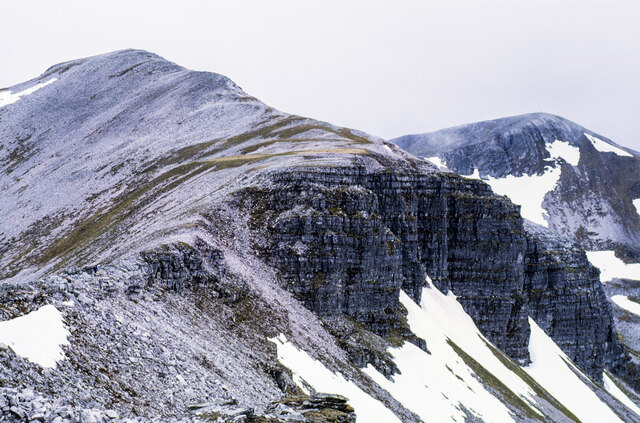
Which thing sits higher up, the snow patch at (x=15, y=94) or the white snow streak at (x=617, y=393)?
the snow patch at (x=15, y=94)

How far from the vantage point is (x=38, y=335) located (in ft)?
81.4

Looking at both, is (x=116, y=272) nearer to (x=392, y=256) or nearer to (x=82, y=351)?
(x=82, y=351)

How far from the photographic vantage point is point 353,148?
89938 mm

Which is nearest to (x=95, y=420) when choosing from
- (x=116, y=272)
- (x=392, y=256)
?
(x=116, y=272)

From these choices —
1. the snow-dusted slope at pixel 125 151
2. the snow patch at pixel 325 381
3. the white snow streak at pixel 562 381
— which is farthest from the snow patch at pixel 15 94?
the snow patch at pixel 325 381

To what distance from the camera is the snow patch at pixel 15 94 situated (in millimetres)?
188500

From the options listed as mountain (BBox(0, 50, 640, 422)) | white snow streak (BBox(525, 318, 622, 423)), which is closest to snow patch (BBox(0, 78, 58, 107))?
mountain (BBox(0, 50, 640, 422))

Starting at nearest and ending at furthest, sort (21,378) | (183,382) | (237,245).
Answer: (21,378) < (183,382) < (237,245)

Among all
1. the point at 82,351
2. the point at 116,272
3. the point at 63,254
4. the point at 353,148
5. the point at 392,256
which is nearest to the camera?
the point at 82,351

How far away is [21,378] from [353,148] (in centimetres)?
7188

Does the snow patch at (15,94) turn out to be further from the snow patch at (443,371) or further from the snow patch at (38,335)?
the snow patch at (38,335)

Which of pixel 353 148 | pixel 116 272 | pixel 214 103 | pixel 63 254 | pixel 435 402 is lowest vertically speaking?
pixel 435 402

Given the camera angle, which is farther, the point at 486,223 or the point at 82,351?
the point at 486,223

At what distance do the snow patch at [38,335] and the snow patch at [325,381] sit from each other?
19152 millimetres
